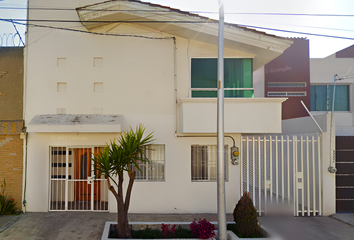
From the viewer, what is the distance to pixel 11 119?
25.5 feet

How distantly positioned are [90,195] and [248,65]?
21.7 feet

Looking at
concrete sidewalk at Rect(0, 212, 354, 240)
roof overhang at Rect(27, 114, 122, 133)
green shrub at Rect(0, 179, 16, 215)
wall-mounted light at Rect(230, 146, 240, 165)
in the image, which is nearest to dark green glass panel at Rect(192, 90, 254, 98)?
wall-mounted light at Rect(230, 146, 240, 165)

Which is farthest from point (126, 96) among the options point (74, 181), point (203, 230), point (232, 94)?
point (203, 230)

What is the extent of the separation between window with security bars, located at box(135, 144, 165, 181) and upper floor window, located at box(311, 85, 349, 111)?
996cm

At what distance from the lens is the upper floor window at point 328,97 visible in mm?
13156

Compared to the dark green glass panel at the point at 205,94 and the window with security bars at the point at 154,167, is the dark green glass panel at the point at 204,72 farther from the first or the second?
the window with security bars at the point at 154,167

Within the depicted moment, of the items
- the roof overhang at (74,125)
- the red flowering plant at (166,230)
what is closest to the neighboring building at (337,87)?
the red flowering plant at (166,230)

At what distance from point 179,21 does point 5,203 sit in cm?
760

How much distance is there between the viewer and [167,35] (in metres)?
7.94

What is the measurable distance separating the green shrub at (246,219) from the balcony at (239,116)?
2196mm

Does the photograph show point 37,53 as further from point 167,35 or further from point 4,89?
point 167,35

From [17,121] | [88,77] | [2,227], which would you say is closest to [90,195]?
[2,227]

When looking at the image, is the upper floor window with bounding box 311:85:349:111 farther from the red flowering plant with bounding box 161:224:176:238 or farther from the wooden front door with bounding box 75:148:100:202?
the wooden front door with bounding box 75:148:100:202

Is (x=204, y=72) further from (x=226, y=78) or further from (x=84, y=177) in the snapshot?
(x=84, y=177)
